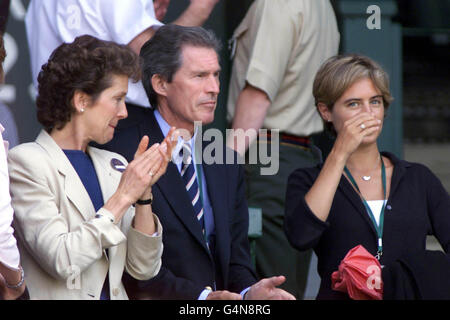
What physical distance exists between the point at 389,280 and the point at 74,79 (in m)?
1.38

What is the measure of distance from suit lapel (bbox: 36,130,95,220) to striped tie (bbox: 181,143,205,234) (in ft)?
1.93

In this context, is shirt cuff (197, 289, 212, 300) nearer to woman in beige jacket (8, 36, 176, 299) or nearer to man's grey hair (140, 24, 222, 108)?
woman in beige jacket (8, 36, 176, 299)

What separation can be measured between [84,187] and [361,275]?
1063 mm

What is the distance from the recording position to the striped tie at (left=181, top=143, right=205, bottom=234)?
383 centimetres

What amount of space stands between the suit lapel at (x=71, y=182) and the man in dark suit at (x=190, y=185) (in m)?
0.42

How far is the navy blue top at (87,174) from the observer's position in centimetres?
343

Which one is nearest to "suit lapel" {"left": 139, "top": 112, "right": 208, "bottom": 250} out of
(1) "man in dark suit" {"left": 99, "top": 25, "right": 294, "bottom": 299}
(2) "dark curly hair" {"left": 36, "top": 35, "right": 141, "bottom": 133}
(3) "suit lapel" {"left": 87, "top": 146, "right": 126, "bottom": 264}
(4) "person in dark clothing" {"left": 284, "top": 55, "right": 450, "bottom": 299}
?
(1) "man in dark suit" {"left": 99, "top": 25, "right": 294, "bottom": 299}

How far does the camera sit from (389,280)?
3457 mm

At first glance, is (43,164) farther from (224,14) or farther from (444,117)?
(444,117)

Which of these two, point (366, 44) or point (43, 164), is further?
point (366, 44)

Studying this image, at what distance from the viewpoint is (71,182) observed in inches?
130

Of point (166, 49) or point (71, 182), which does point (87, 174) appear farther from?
point (166, 49)

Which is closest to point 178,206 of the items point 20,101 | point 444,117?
point 20,101

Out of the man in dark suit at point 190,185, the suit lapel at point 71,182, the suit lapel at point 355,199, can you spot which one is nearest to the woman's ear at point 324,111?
the suit lapel at point 355,199
